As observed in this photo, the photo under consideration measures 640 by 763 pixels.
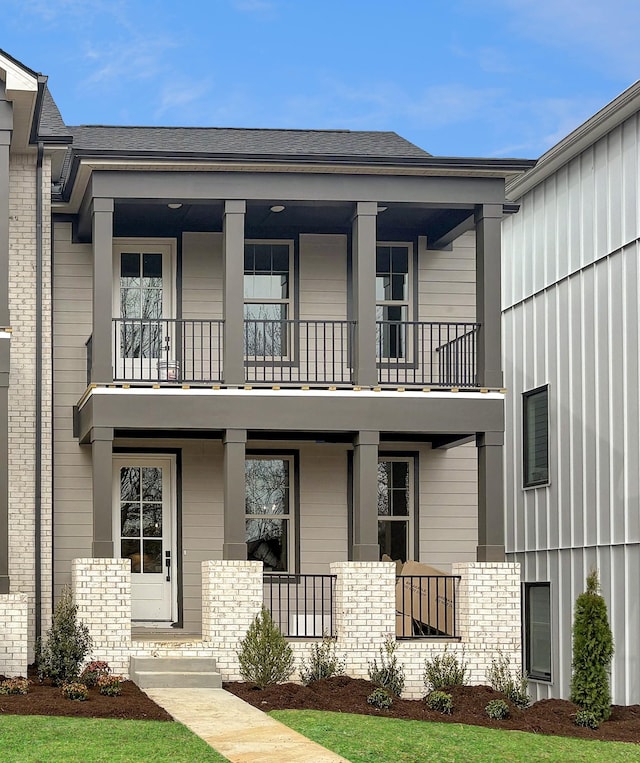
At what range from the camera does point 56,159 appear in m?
18.1

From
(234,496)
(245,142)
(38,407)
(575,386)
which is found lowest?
(234,496)

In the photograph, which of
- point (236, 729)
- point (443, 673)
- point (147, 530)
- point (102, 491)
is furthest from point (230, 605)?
point (236, 729)

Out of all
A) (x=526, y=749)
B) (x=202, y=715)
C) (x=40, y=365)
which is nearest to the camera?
(x=526, y=749)

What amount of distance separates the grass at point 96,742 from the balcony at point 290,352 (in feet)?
23.6

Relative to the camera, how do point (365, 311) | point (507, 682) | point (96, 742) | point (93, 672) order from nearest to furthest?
1. point (96, 742)
2. point (93, 672)
3. point (507, 682)
4. point (365, 311)

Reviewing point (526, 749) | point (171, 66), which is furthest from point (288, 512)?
point (171, 66)

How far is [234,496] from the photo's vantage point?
16.6m

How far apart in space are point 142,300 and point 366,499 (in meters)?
5.22

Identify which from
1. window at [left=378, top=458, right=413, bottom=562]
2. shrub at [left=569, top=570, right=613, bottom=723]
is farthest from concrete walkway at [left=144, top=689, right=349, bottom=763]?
window at [left=378, top=458, right=413, bottom=562]

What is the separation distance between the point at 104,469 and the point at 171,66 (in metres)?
56.1

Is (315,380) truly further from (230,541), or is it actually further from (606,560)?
(606,560)

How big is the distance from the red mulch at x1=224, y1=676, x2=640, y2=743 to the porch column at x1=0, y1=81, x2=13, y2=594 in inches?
150

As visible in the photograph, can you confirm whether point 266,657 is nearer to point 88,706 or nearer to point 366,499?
point 366,499

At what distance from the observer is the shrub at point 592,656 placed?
1439cm
